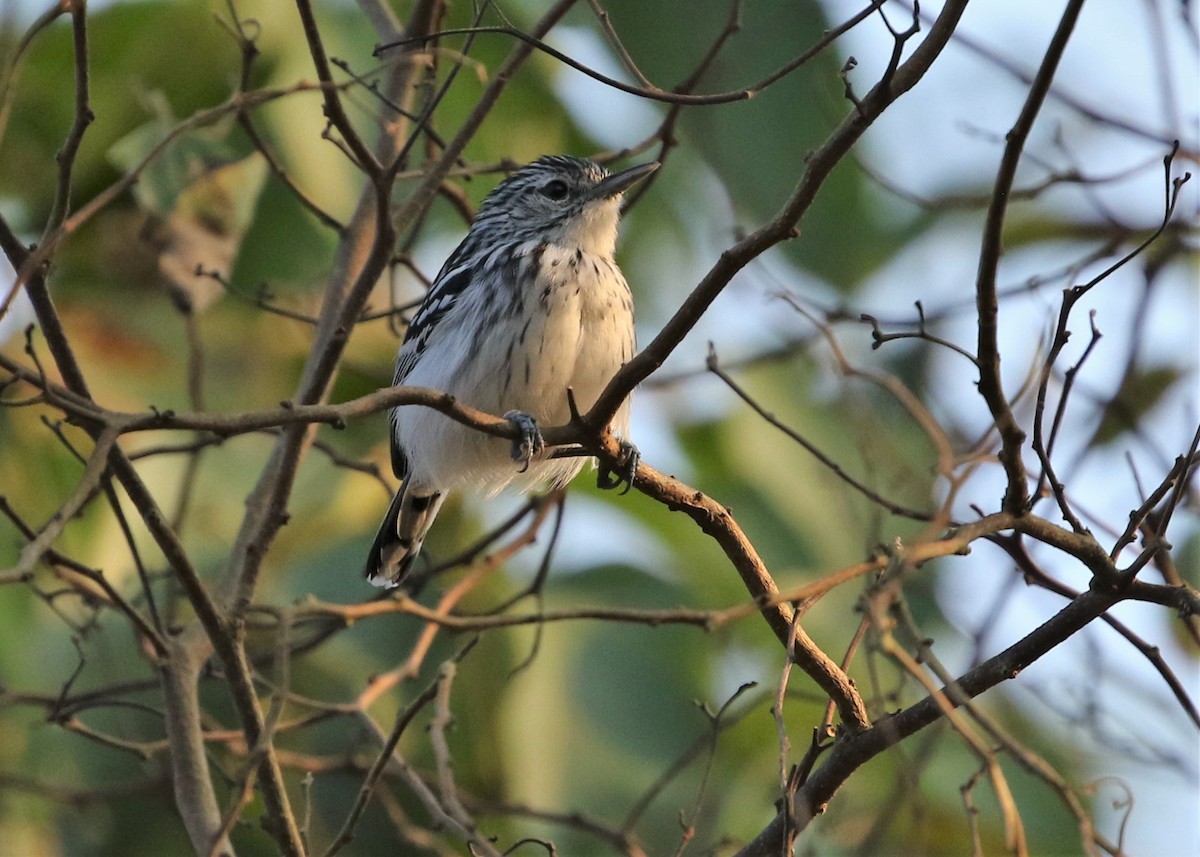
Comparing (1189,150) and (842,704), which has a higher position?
(1189,150)

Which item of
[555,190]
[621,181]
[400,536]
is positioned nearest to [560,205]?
[555,190]

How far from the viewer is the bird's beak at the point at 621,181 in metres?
5.32

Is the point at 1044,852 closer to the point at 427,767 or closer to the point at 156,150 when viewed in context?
the point at 427,767

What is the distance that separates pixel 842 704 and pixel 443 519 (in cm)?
508

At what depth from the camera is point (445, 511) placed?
845 centimetres

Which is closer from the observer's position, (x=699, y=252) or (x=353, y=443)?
(x=353, y=443)

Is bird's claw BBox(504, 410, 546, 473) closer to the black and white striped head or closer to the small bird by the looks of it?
the small bird

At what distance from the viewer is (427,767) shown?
873cm

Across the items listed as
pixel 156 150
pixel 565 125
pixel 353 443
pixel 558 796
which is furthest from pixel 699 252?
pixel 156 150

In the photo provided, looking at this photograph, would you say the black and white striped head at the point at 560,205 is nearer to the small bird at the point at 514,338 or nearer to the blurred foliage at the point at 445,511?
the small bird at the point at 514,338

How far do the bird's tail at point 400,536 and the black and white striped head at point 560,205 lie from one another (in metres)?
1.11

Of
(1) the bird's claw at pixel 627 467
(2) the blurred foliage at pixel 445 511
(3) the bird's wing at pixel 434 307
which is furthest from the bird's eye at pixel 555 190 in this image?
(1) the bird's claw at pixel 627 467

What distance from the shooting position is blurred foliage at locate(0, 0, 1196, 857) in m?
8.12

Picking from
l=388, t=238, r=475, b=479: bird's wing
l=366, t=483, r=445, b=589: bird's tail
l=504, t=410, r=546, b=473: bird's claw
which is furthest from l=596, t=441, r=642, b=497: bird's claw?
l=366, t=483, r=445, b=589: bird's tail
